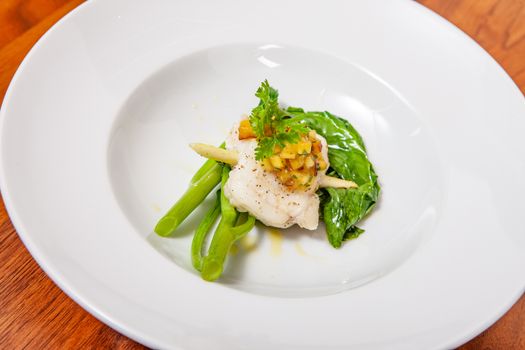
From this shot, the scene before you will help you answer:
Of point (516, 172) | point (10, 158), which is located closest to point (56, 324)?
point (10, 158)

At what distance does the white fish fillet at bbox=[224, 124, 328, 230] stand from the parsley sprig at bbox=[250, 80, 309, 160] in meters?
0.09

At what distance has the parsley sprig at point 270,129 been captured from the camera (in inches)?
78.1

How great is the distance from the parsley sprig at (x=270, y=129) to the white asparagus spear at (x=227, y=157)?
0.14 meters

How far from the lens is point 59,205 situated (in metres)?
1.76

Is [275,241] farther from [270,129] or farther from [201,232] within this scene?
[270,129]

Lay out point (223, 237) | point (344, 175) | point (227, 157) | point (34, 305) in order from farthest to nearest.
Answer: point (344, 175) < point (227, 157) < point (223, 237) < point (34, 305)

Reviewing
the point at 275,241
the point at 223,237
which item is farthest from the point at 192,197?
the point at 275,241

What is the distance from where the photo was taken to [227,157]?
217cm

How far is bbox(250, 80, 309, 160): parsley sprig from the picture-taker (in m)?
1.98

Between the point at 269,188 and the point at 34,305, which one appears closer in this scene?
the point at 34,305

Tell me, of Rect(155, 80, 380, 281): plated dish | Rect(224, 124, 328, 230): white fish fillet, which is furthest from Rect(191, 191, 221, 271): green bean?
Rect(224, 124, 328, 230): white fish fillet

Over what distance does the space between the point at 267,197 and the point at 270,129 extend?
0.28 metres

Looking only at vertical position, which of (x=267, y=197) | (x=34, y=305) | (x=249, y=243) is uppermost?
(x=267, y=197)

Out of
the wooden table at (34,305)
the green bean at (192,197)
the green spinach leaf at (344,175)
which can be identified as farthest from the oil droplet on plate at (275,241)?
the wooden table at (34,305)
